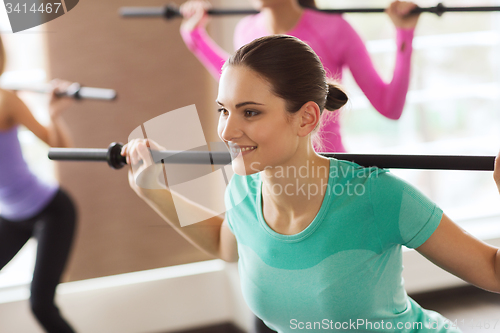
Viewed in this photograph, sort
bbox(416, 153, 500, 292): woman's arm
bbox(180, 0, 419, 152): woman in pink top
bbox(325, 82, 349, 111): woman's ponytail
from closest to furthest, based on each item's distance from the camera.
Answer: bbox(416, 153, 500, 292): woman's arm → bbox(325, 82, 349, 111): woman's ponytail → bbox(180, 0, 419, 152): woman in pink top

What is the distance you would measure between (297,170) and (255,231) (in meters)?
0.15

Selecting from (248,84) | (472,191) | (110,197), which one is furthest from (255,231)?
(472,191)

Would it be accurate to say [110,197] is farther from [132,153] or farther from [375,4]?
[375,4]

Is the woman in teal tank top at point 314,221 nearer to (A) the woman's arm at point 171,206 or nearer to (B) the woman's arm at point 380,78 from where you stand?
(A) the woman's arm at point 171,206

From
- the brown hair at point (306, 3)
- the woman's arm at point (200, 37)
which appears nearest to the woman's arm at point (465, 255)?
the brown hair at point (306, 3)

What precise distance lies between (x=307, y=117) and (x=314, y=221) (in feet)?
0.59

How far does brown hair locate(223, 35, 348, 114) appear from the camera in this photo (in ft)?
2.44

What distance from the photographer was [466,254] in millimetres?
720

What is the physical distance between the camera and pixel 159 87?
182 centimetres

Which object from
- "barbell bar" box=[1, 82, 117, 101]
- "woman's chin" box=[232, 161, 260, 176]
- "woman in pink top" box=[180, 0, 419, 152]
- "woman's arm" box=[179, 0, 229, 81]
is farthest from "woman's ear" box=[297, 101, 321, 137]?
"barbell bar" box=[1, 82, 117, 101]

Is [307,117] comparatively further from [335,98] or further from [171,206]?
[171,206]
